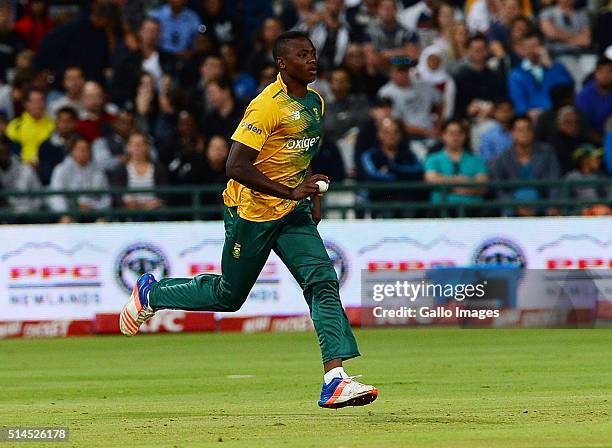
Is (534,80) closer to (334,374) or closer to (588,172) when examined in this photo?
(588,172)

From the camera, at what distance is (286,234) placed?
33.4ft

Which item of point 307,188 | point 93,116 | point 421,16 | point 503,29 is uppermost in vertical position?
point 421,16

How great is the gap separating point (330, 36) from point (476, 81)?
84.5 inches

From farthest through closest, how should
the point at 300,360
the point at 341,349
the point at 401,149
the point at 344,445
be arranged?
the point at 401,149 → the point at 300,360 → the point at 341,349 → the point at 344,445

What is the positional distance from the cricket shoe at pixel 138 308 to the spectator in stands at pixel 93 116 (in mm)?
8934

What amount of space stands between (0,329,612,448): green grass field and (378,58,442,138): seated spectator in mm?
3398

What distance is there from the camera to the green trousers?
985cm

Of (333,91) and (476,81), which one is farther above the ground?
(476,81)

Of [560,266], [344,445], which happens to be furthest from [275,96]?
[560,266]

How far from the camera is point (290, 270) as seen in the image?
10227 mm

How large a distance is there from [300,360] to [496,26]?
817cm

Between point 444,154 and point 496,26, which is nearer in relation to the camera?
point 444,154

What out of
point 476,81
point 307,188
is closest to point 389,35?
point 476,81

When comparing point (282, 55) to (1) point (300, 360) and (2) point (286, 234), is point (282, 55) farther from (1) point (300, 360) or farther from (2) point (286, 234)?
(1) point (300, 360)
